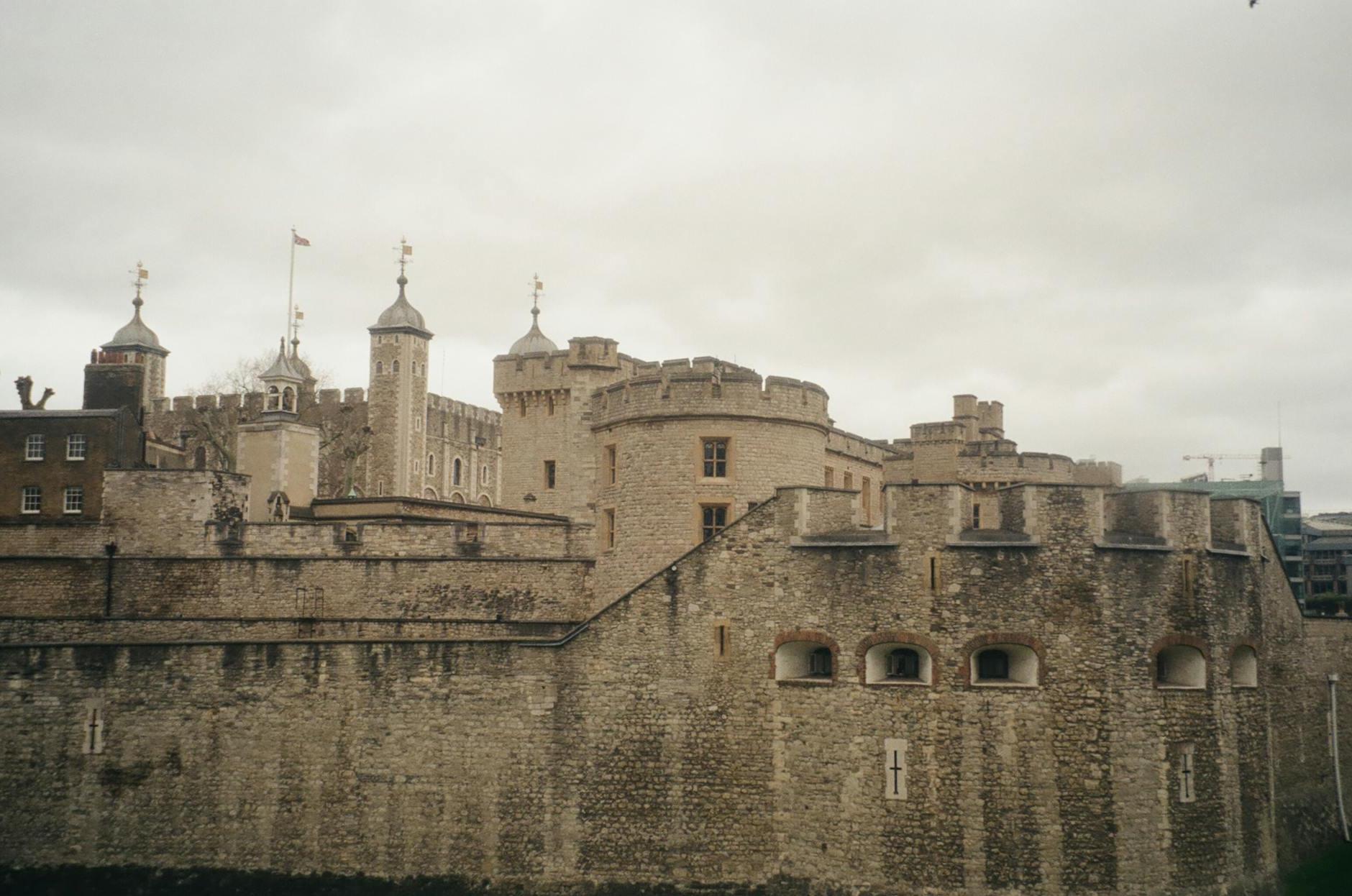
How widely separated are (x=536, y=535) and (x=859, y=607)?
11.1m

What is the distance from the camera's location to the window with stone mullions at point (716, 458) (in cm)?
3170

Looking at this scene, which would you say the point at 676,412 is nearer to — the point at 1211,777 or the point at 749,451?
the point at 749,451

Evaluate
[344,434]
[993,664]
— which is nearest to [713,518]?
[993,664]

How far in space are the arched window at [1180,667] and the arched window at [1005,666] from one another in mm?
2574

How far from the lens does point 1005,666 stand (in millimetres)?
26500

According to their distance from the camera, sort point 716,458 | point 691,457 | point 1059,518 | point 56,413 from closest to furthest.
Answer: point 1059,518
point 691,457
point 716,458
point 56,413

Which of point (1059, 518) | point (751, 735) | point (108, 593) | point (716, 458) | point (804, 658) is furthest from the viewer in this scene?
point (108, 593)

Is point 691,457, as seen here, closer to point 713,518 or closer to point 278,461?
point 713,518

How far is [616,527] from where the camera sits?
1267 inches

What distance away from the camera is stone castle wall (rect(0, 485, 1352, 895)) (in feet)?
84.3

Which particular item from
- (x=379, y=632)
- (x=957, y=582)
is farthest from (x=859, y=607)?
(x=379, y=632)

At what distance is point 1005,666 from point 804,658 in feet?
12.7

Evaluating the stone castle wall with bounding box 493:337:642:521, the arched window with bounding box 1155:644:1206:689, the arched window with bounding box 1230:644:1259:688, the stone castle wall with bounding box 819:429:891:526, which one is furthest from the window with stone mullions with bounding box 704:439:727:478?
the stone castle wall with bounding box 493:337:642:521

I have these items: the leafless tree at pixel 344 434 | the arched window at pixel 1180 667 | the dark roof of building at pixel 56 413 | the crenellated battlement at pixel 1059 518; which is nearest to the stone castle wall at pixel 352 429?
the leafless tree at pixel 344 434
